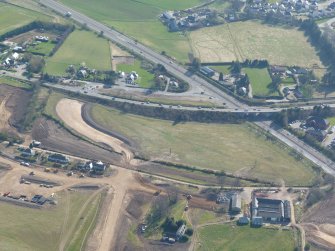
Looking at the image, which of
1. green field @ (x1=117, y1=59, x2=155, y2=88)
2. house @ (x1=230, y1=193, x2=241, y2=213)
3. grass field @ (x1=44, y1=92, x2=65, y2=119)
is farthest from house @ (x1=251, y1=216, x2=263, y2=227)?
green field @ (x1=117, y1=59, x2=155, y2=88)

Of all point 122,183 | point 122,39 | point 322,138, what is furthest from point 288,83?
point 122,183

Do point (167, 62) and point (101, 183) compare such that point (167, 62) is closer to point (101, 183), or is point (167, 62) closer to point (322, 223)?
point (101, 183)

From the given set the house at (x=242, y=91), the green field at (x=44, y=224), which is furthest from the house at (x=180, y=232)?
the house at (x=242, y=91)

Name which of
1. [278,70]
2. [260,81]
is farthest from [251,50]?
[260,81]

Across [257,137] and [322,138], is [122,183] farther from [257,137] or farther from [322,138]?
[322,138]

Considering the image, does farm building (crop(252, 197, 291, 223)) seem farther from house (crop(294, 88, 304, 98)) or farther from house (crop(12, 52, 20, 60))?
house (crop(12, 52, 20, 60))
